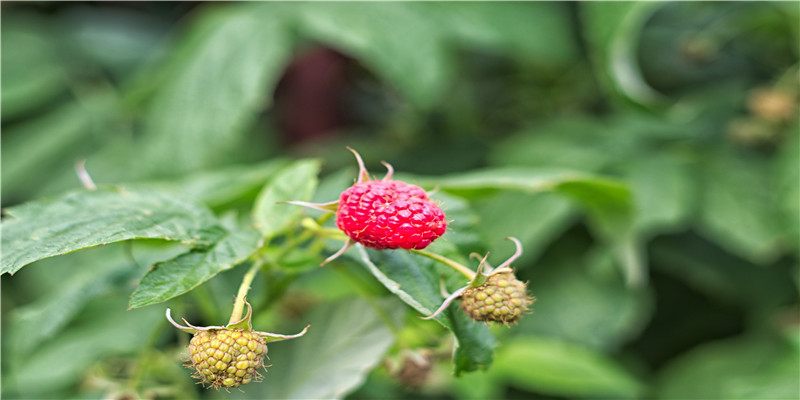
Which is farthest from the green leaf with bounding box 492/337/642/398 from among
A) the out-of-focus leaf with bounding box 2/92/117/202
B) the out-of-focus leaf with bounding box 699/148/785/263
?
the out-of-focus leaf with bounding box 2/92/117/202

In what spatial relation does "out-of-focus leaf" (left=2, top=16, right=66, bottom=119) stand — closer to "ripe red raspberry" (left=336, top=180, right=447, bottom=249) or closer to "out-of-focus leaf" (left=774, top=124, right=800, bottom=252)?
"ripe red raspberry" (left=336, top=180, right=447, bottom=249)

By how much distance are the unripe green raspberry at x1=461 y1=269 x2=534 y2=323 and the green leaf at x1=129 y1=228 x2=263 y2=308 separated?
226mm

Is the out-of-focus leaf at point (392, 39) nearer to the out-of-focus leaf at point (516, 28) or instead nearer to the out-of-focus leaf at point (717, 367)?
the out-of-focus leaf at point (516, 28)

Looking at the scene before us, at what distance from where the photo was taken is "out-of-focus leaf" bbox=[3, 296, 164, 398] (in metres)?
1.10

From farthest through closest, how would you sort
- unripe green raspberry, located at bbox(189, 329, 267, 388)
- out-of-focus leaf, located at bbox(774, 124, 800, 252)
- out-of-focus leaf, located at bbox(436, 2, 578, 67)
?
1. out-of-focus leaf, located at bbox(436, 2, 578, 67)
2. out-of-focus leaf, located at bbox(774, 124, 800, 252)
3. unripe green raspberry, located at bbox(189, 329, 267, 388)

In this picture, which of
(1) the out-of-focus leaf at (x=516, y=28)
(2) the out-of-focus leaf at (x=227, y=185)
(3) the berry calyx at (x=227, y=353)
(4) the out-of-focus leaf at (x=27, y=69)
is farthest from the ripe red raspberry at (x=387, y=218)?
(4) the out-of-focus leaf at (x=27, y=69)

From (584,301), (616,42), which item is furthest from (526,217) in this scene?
(616,42)

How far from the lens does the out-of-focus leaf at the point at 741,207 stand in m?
1.30

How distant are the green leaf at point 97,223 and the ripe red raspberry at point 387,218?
0.53 ft

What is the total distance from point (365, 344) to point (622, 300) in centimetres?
72

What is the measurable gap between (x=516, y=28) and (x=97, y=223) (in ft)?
4.04

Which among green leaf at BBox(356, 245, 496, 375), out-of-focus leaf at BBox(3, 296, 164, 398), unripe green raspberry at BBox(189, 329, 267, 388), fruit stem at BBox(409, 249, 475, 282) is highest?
fruit stem at BBox(409, 249, 475, 282)


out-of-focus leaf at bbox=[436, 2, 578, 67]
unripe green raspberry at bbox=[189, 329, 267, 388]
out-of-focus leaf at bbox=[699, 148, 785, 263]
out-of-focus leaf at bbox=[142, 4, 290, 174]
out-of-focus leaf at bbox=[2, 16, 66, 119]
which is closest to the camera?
unripe green raspberry at bbox=[189, 329, 267, 388]

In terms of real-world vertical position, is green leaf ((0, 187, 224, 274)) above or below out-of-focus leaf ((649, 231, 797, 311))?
below
